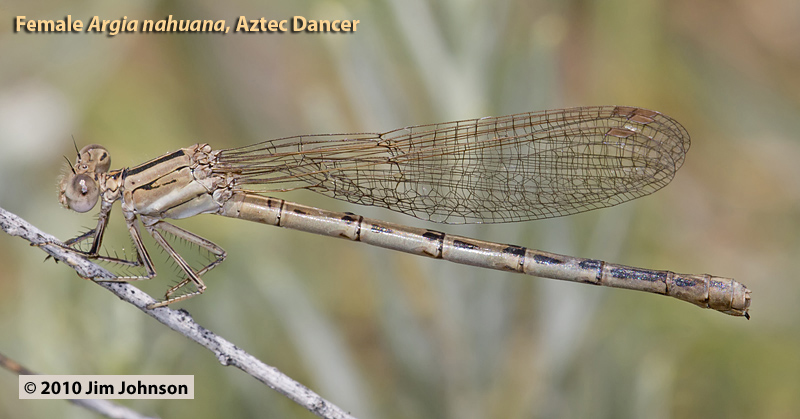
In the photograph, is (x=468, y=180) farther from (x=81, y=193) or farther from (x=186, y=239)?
(x=81, y=193)

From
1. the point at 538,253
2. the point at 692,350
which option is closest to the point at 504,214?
the point at 538,253

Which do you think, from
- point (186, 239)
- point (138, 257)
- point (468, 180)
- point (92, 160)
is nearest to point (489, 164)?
point (468, 180)

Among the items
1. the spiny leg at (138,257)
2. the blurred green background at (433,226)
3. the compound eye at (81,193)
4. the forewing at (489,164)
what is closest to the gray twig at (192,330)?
the spiny leg at (138,257)

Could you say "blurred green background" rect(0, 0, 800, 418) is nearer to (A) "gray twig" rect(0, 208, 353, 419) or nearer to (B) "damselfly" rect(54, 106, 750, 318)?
(B) "damselfly" rect(54, 106, 750, 318)

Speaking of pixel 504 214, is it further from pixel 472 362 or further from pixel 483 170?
pixel 472 362

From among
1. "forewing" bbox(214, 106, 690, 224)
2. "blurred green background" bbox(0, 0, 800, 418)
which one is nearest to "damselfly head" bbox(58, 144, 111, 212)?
"blurred green background" bbox(0, 0, 800, 418)

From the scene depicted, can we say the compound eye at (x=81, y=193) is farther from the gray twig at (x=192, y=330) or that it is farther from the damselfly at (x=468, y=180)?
the gray twig at (x=192, y=330)
